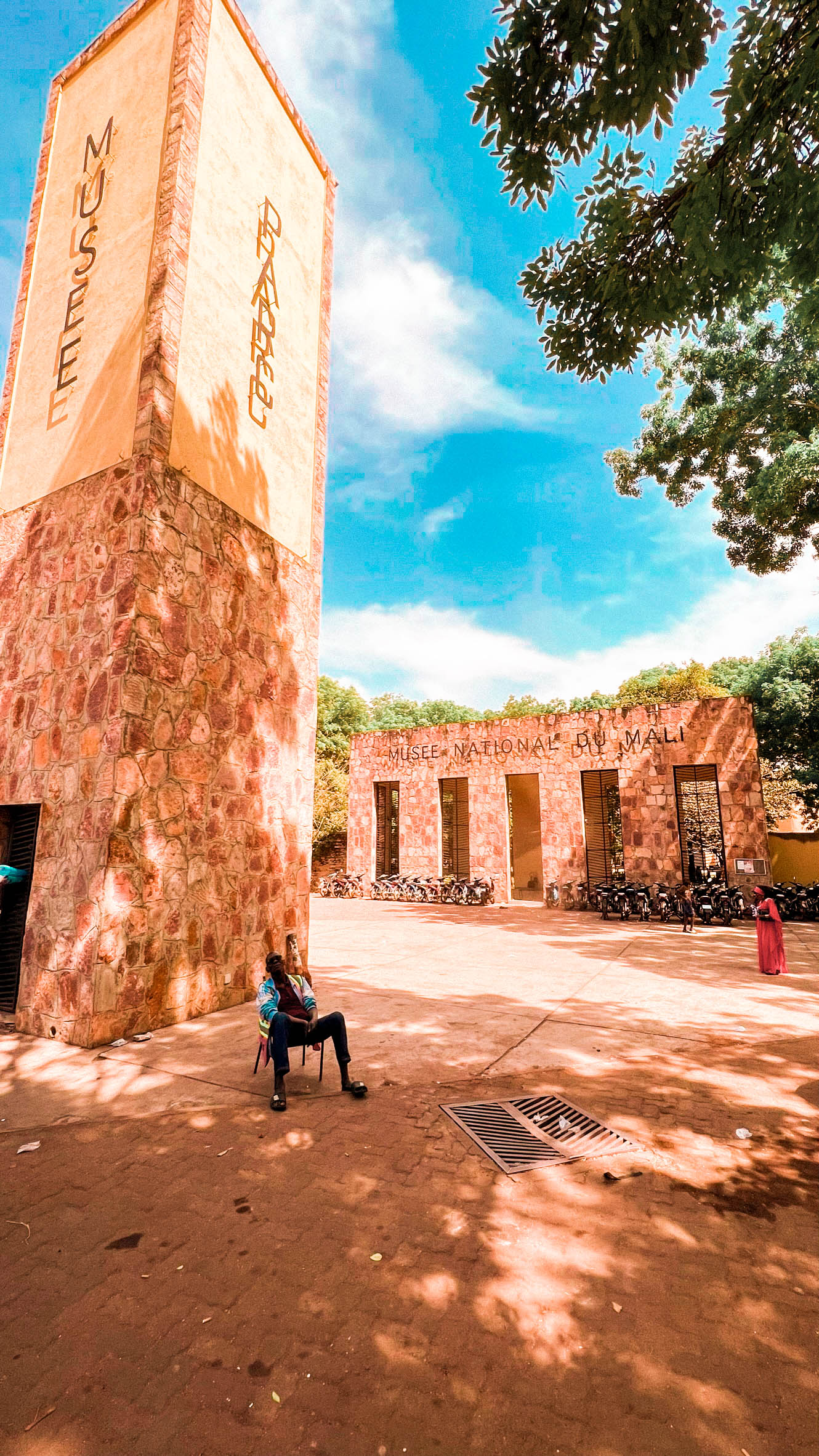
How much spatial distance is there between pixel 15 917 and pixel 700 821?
15.6m

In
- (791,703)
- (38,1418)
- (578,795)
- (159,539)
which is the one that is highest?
(791,703)

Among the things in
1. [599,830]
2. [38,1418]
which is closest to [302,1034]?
[38,1418]

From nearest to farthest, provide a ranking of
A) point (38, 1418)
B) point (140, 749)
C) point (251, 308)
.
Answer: point (38, 1418)
point (140, 749)
point (251, 308)

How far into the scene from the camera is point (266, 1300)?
224 cm

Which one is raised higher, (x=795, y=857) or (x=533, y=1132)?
(x=795, y=857)

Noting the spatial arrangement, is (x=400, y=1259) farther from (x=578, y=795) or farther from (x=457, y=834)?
(x=457, y=834)

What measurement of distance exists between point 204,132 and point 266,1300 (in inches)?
387

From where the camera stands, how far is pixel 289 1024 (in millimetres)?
4270

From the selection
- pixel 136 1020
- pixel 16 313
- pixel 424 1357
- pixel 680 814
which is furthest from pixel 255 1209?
pixel 680 814

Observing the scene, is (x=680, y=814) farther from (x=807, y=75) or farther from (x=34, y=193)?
(x=34, y=193)

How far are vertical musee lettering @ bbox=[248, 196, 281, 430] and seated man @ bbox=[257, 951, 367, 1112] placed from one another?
20.6 ft

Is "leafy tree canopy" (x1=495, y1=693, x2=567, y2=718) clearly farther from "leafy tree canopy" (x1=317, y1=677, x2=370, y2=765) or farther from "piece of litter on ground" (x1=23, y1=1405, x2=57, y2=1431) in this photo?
"piece of litter on ground" (x1=23, y1=1405, x2=57, y2=1431)

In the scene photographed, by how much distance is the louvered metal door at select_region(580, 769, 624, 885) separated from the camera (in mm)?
16922

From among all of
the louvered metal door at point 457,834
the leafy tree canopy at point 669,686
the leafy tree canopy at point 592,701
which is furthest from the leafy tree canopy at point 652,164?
the leafy tree canopy at point 592,701
